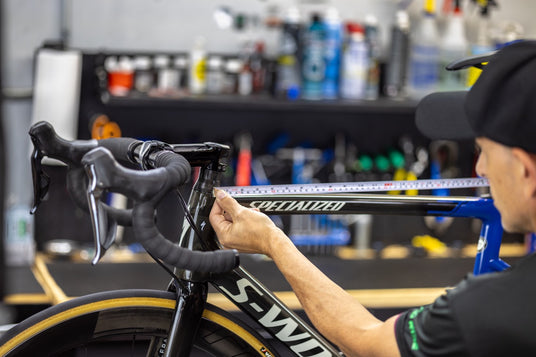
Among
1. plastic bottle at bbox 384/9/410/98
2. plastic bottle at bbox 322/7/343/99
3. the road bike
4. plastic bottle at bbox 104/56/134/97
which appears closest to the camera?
the road bike

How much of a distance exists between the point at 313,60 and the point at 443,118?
143cm

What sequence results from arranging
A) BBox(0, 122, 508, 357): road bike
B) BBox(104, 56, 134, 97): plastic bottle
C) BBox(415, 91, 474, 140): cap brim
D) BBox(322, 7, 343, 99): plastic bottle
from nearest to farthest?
BBox(0, 122, 508, 357): road bike → BBox(415, 91, 474, 140): cap brim → BBox(104, 56, 134, 97): plastic bottle → BBox(322, 7, 343, 99): plastic bottle

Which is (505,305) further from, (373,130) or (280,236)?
(373,130)

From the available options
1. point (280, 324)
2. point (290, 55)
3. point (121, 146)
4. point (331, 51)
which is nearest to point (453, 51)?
point (331, 51)

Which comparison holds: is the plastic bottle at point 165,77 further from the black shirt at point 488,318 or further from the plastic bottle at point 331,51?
the black shirt at point 488,318

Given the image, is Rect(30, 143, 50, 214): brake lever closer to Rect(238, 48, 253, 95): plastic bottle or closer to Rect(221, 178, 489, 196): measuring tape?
Rect(221, 178, 489, 196): measuring tape

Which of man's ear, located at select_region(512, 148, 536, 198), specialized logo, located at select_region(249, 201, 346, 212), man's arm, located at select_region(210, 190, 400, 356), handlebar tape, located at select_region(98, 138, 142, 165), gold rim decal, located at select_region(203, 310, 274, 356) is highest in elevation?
man's ear, located at select_region(512, 148, 536, 198)

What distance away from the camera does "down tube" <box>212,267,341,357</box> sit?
3.88 ft

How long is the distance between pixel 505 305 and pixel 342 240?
1.86 m

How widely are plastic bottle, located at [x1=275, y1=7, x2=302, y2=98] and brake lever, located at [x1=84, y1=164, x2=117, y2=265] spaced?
170 centimetres

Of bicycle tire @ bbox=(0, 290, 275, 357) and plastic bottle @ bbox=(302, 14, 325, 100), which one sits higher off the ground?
plastic bottle @ bbox=(302, 14, 325, 100)

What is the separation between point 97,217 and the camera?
888mm

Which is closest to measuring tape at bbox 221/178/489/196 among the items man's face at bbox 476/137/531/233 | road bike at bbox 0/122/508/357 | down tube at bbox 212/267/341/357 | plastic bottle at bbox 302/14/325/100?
road bike at bbox 0/122/508/357

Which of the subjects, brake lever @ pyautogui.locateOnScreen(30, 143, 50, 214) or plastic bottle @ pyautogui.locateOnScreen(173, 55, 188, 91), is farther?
plastic bottle @ pyautogui.locateOnScreen(173, 55, 188, 91)
